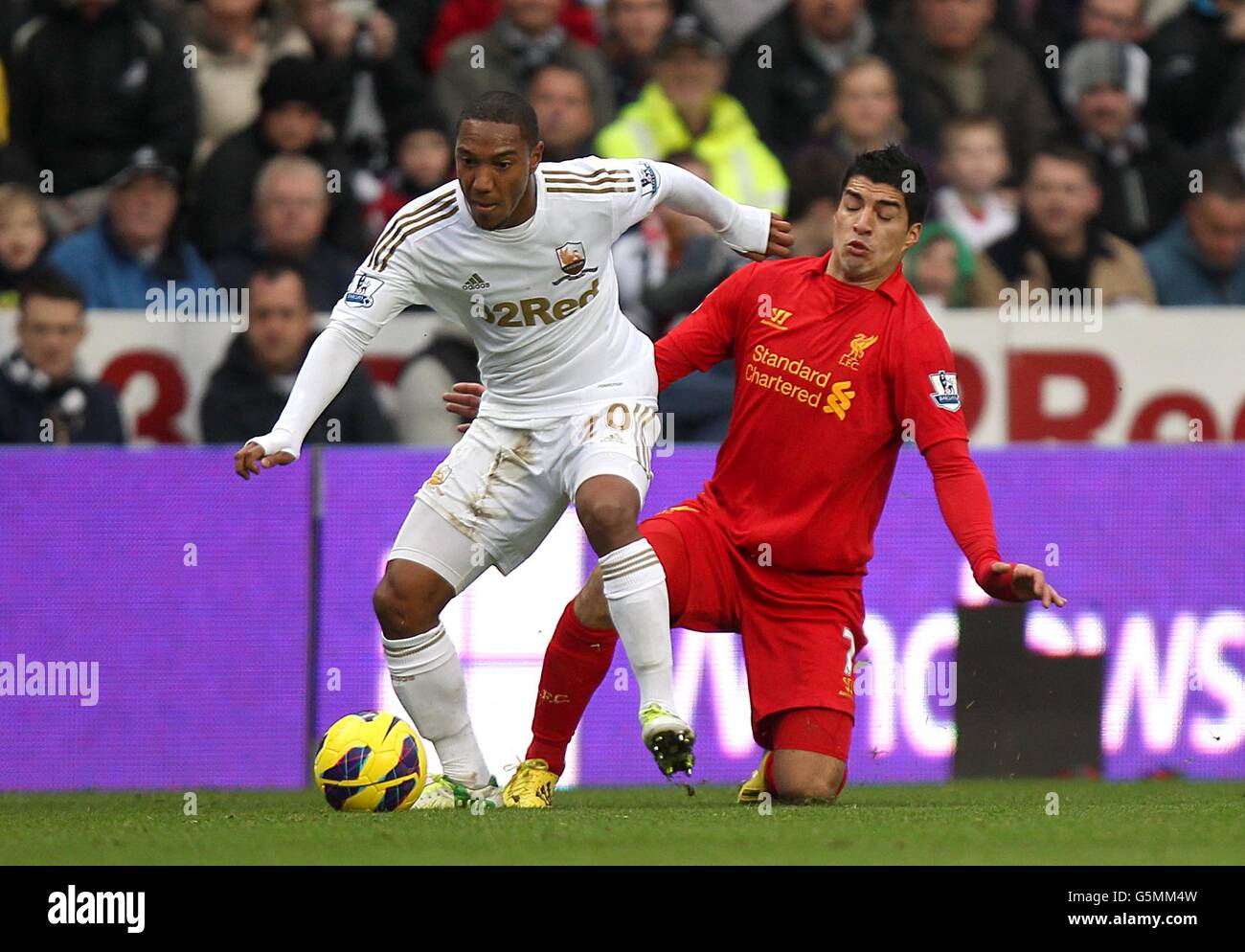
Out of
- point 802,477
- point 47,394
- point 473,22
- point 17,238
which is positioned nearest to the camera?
point 802,477

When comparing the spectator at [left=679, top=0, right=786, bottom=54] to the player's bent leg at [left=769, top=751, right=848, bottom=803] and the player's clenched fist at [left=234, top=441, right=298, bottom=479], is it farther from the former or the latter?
the player's clenched fist at [left=234, top=441, right=298, bottom=479]

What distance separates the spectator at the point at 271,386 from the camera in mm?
9922

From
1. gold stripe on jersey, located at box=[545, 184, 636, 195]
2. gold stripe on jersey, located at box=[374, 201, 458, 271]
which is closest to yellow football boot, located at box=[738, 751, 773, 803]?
gold stripe on jersey, located at box=[545, 184, 636, 195]

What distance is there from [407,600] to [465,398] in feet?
2.54

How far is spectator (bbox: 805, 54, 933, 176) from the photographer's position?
436 inches

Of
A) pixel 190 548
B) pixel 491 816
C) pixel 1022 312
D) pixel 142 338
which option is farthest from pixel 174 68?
pixel 491 816

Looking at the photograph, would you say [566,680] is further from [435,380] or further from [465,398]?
[435,380]

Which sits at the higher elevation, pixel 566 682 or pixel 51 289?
pixel 51 289

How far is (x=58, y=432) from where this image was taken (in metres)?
9.83

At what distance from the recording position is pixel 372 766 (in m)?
6.90

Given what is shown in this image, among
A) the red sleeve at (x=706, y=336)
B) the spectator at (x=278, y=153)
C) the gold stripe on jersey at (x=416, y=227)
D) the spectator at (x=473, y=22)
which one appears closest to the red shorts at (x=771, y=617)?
the red sleeve at (x=706, y=336)

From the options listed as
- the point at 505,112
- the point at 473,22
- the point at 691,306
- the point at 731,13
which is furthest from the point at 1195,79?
the point at 505,112

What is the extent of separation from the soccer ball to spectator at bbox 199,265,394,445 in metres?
3.17

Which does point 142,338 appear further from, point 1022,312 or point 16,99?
point 1022,312
